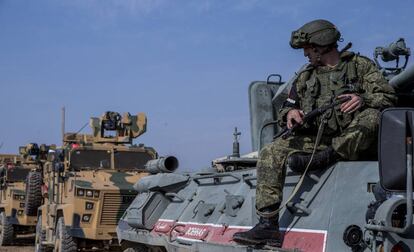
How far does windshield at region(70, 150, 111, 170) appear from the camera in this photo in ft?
46.5

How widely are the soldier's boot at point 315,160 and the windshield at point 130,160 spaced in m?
10.0

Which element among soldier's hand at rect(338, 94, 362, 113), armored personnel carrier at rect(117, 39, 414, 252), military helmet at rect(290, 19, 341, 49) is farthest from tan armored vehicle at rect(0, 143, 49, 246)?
soldier's hand at rect(338, 94, 362, 113)

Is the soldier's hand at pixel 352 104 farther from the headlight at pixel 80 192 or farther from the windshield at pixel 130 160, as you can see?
the windshield at pixel 130 160

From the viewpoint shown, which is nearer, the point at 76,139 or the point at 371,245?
the point at 371,245

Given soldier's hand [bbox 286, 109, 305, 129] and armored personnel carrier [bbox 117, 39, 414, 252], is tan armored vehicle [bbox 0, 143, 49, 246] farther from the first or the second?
soldier's hand [bbox 286, 109, 305, 129]

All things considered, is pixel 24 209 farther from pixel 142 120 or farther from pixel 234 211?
pixel 234 211

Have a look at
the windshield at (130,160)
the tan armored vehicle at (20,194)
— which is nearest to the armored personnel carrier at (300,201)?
the windshield at (130,160)

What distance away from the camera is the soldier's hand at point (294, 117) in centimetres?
467

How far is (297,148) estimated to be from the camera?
15.8 feet

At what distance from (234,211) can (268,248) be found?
1.25 metres

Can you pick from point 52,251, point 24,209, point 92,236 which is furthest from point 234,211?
point 24,209

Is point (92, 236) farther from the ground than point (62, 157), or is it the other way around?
point (62, 157)

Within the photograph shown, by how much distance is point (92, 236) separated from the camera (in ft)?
42.1

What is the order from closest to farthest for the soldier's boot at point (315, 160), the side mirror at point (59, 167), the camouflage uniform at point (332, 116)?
the camouflage uniform at point (332, 116), the soldier's boot at point (315, 160), the side mirror at point (59, 167)
